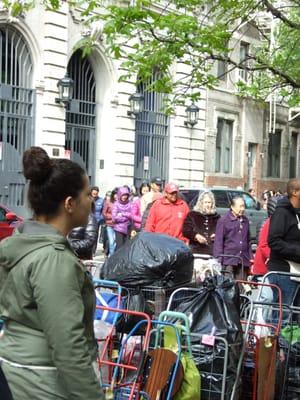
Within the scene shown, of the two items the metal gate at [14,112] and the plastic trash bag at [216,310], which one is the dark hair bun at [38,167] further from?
the metal gate at [14,112]

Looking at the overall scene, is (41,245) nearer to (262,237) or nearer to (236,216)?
(262,237)

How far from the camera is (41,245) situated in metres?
2.64

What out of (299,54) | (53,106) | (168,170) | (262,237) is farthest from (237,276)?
(168,170)

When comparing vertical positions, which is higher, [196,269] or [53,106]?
[53,106]

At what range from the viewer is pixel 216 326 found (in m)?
4.86

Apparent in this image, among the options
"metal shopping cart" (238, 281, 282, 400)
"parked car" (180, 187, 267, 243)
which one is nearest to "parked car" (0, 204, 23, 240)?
"parked car" (180, 187, 267, 243)

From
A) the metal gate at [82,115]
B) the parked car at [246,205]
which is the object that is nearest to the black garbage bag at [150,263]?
the parked car at [246,205]

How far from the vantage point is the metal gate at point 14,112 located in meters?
20.4

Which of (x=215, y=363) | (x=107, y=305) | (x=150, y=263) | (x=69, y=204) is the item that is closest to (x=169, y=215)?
(x=150, y=263)

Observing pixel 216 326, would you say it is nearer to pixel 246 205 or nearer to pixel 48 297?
pixel 48 297

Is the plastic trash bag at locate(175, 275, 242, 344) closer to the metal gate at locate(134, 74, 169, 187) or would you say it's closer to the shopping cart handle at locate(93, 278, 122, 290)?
the shopping cart handle at locate(93, 278, 122, 290)

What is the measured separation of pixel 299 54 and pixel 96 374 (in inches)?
547

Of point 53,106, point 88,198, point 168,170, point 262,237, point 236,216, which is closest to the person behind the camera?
point 88,198

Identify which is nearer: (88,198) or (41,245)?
(41,245)
